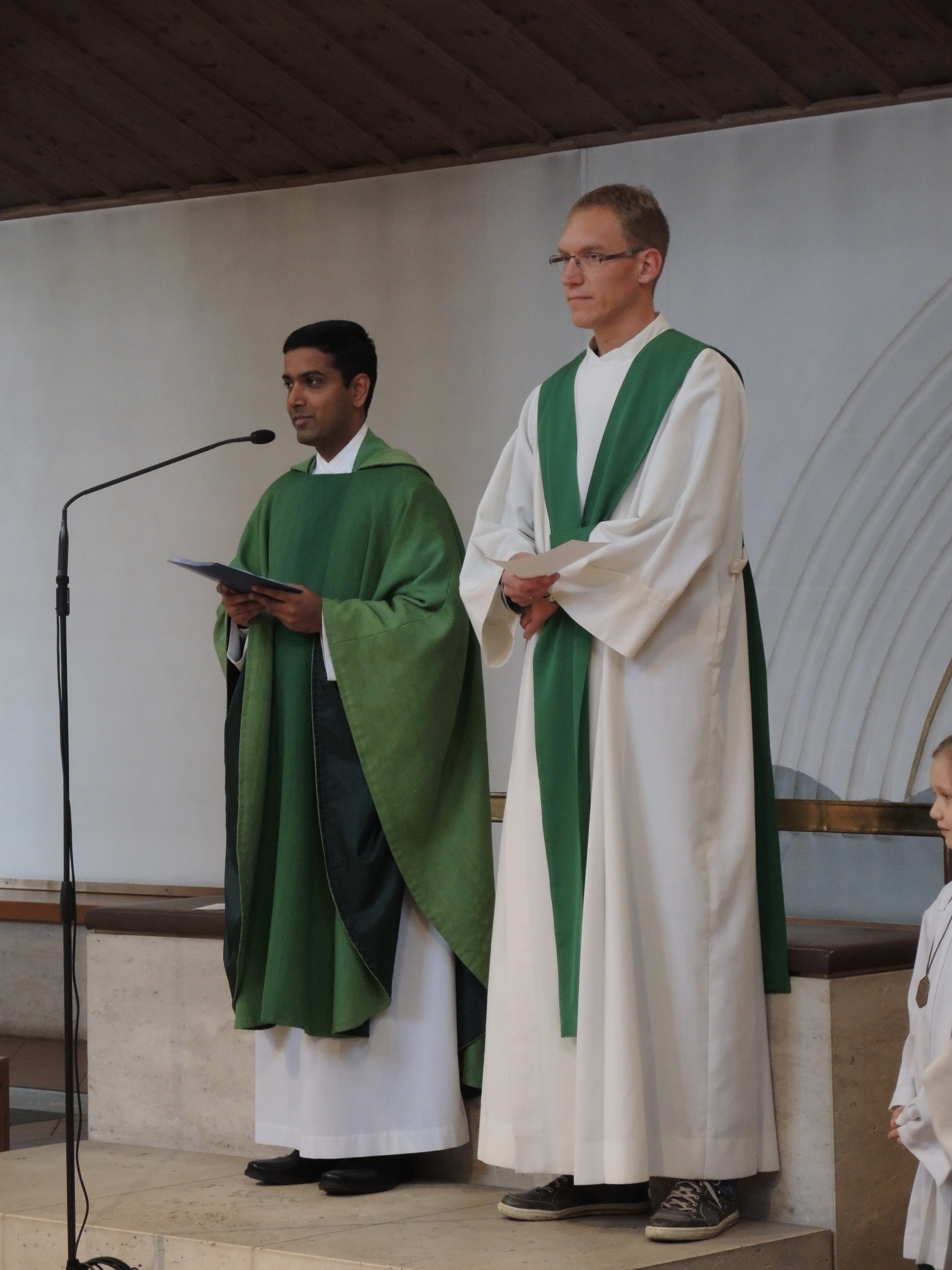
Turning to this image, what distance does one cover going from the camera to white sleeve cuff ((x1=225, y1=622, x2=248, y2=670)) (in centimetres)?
400

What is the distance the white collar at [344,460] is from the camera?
4.01 meters

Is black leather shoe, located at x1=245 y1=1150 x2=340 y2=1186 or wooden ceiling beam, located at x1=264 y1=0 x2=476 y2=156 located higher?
wooden ceiling beam, located at x1=264 y1=0 x2=476 y2=156

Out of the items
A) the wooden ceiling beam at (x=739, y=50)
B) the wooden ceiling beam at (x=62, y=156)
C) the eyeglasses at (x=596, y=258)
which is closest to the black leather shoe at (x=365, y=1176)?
the eyeglasses at (x=596, y=258)

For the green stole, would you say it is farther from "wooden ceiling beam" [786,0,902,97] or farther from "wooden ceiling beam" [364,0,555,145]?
"wooden ceiling beam" [364,0,555,145]

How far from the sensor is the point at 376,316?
305 inches

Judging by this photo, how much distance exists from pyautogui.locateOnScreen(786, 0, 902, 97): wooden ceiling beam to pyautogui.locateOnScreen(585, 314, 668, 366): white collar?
3109mm

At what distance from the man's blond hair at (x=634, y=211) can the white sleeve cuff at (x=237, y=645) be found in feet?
3.97

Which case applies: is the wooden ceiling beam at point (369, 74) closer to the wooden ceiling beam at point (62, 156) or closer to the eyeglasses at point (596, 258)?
the wooden ceiling beam at point (62, 156)

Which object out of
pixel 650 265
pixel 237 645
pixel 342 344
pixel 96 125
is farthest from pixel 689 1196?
pixel 96 125

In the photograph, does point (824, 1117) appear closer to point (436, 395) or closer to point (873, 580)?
point (873, 580)

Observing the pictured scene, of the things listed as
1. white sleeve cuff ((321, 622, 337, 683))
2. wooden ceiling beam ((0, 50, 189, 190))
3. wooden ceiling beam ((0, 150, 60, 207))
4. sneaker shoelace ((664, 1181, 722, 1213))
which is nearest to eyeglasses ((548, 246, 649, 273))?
white sleeve cuff ((321, 622, 337, 683))

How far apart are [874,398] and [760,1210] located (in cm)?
378

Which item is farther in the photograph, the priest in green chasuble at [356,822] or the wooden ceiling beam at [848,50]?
the wooden ceiling beam at [848,50]

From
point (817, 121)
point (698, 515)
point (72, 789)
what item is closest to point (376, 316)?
point (817, 121)
